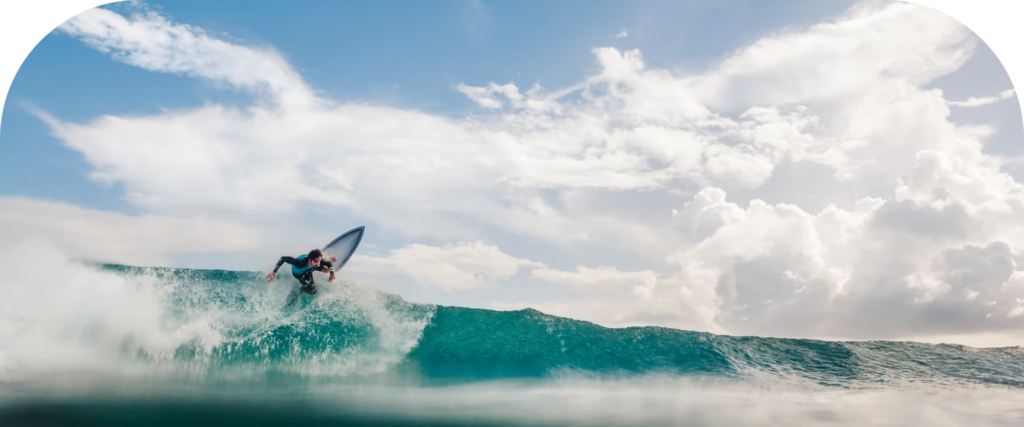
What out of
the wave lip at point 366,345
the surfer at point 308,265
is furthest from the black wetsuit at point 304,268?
the wave lip at point 366,345

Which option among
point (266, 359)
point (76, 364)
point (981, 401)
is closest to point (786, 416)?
point (981, 401)

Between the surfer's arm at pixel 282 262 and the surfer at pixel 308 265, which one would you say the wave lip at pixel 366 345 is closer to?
the surfer at pixel 308 265

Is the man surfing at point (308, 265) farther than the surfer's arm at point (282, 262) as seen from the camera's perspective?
Yes

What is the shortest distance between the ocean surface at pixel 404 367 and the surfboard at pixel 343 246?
26.5 inches

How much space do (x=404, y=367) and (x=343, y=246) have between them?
3668mm

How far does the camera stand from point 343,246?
12352 mm

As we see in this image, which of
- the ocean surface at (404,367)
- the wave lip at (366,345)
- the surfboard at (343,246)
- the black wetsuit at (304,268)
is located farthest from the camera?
the surfboard at (343,246)

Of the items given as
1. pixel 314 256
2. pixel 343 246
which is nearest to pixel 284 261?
pixel 314 256

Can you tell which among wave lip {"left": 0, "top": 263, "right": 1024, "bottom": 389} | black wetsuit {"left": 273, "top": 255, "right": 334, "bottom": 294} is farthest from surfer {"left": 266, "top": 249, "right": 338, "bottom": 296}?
wave lip {"left": 0, "top": 263, "right": 1024, "bottom": 389}

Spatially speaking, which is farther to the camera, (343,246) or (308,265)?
(343,246)

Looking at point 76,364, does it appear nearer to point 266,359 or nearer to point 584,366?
point 266,359

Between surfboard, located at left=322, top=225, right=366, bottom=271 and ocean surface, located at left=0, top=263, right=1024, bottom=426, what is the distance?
0.67 m

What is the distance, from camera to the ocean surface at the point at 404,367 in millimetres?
7238

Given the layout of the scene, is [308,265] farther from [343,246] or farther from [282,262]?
[343,246]
